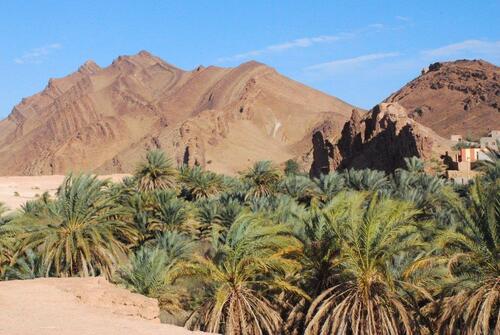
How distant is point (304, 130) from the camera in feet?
524

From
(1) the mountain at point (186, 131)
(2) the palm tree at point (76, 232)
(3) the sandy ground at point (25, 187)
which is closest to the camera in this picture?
(2) the palm tree at point (76, 232)

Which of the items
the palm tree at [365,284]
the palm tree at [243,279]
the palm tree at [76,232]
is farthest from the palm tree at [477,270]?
the palm tree at [76,232]

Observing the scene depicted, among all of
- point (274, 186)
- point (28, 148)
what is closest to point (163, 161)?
point (274, 186)

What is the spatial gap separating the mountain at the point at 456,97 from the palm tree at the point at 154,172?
77.7 meters

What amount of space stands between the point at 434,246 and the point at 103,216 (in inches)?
338

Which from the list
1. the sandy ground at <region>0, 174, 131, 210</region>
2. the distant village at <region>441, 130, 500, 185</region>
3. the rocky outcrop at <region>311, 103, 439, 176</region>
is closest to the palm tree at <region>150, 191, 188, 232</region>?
the distant village at <region>441, 130, 500, 185</region>

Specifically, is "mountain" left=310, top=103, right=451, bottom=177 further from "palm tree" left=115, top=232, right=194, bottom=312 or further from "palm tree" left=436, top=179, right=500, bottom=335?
"palm tree" left=436, top=179, right=500, bottom=335

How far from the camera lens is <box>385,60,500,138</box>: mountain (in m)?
115

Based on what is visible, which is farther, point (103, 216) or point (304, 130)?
point (304, 130)

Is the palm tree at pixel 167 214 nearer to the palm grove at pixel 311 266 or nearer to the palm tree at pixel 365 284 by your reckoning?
the palm grove at pixel 311 266

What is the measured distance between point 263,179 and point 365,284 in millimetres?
26733

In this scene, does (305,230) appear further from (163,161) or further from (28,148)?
(28,148)

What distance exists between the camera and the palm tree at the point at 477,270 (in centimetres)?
1277

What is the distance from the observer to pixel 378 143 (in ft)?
200
